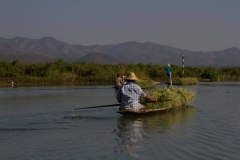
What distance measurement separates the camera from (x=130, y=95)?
11859mm

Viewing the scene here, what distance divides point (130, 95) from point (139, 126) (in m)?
1.64

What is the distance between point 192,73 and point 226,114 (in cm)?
3709

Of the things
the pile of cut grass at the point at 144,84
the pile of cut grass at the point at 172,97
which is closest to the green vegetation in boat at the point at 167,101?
the pile of cut grass at the point at 172,97

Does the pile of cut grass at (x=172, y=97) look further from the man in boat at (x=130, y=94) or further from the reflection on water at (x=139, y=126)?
the man in boat at (x=130, y=94)

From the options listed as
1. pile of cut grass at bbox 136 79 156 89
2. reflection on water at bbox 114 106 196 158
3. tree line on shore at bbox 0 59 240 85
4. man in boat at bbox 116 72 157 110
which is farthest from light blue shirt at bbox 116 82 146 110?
tree line on shore at bbox 0 59 240 85

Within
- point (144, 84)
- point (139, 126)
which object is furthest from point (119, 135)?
point (144, 84)

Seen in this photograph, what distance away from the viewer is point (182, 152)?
753 cm

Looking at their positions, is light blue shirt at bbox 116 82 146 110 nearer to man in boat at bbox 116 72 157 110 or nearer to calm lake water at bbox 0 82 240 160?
man in boat at bbox 116 72 157 110

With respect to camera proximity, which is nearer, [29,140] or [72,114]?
[29,140]

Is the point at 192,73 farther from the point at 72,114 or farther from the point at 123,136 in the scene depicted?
the point at 123,136

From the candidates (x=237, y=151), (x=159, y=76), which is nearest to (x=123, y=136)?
(x=237, y=151)

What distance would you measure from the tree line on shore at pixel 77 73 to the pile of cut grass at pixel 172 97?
86.5 feet

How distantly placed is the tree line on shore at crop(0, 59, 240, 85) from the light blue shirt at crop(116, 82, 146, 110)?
29412 mm

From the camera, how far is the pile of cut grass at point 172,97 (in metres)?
13.1
